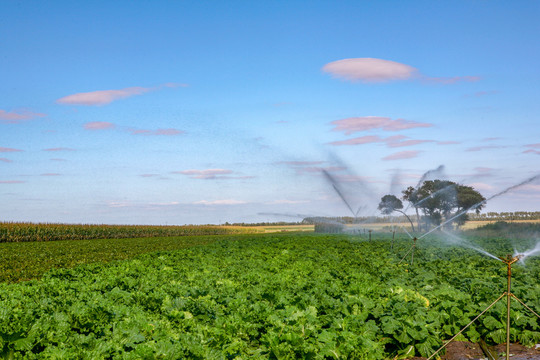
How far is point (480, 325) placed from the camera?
32.7 ft

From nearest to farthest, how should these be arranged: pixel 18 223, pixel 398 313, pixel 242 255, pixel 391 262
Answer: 1. pixel 398 313
2. pixel 391 262
3. pixel 242 255
4. pixel 18 223

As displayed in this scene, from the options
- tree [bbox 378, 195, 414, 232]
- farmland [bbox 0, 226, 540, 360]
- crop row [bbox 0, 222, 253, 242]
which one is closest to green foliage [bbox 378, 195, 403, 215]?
tree [bbox 378, 195, 414, 232]

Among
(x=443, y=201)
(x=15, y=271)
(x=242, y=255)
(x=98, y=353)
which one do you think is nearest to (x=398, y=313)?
(x=98, y=353)

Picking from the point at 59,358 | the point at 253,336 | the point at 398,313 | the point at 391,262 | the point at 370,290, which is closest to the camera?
the point at 59,358

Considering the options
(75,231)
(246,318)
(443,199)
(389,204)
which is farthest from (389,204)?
(246,318)

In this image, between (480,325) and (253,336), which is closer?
(253,336)

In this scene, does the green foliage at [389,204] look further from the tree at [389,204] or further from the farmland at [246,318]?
the farmland at [246,318]

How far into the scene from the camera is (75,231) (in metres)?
62.8

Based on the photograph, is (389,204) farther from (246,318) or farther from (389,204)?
(246,318)

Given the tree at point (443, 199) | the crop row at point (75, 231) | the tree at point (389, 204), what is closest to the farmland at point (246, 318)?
the crop row at point (75, 231)

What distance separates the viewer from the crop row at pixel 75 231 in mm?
53219

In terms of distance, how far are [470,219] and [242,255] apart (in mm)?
77366

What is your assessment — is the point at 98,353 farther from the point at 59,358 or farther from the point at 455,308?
the point at 455,308

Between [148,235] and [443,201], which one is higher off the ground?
[443,201]
